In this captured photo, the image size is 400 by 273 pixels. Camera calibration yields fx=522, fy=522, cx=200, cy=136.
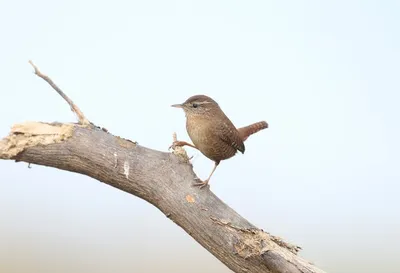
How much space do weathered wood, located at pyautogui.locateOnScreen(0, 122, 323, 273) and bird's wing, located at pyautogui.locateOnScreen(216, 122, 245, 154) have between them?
1.64ft

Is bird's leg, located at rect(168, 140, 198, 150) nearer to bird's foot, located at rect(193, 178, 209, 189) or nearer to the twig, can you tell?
bird's foot, located at rect(193, 178, 209, 189)

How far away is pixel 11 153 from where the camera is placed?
149 inches

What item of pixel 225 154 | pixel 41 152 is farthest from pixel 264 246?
pixel 41 152

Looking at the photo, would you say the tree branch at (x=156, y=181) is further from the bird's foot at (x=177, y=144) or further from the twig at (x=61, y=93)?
the bird's foot at (x=177, y=144)

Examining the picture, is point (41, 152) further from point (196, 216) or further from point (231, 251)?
point (231, 251)

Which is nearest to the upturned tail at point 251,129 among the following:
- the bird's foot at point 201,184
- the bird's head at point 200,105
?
the bird's head at point 200,105

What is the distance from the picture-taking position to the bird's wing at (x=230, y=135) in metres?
4.32

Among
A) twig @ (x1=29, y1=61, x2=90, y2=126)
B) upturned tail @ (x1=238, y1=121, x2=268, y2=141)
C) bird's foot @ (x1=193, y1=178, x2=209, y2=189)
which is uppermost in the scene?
upturned tail @ (x1=238, y1=121, x2=268, y2=141)

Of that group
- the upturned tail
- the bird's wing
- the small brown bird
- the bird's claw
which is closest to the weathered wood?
the bird's claw

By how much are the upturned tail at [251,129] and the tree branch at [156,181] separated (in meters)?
1.01

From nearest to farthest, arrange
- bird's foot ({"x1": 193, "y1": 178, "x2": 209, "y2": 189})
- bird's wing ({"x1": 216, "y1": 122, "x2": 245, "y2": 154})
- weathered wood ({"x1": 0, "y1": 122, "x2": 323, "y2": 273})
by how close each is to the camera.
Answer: weathered wood ({"x1": 0, "y1": 122, "x2": 323, "y2": 273}) → bird's foot ({"x1": 193, "y1": 178, "x2": 209, "y2": 189}) → bird's wing ({"x1": 216, "y1": 122, "x2": 245, "y2": 154})

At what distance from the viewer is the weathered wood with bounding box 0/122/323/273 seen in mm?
3828

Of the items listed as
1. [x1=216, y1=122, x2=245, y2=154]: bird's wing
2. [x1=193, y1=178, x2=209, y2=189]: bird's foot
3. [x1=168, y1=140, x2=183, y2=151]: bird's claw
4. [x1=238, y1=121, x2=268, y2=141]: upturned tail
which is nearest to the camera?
[x1=193, y1=178, x2=209, y2=189]: bird's foot

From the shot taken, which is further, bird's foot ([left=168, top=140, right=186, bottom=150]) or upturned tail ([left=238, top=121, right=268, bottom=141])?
upturned tail ([left=238, top=121, right=268, bottom=141])
